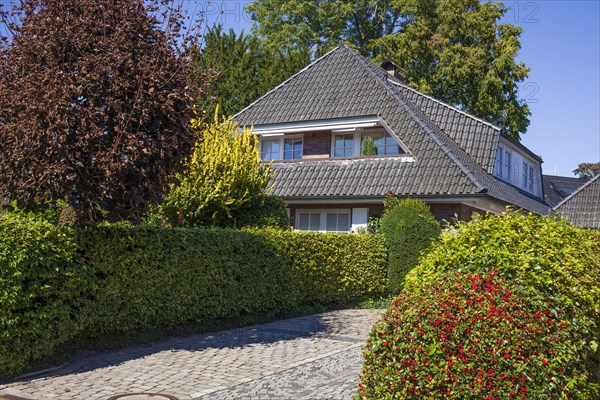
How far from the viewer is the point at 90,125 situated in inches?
330

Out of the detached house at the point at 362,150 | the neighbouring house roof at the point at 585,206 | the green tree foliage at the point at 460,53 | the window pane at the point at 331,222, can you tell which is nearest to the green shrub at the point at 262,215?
the detached house at the point at 362,150

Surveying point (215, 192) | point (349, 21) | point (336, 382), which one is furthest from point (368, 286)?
point (349, 21)

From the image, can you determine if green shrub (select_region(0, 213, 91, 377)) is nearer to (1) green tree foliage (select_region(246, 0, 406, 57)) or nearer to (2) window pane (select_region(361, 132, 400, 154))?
(2) window pane (select_region(361, 132, 400, 154))

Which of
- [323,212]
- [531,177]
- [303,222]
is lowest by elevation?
[303,222]

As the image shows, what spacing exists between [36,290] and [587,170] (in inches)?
2772

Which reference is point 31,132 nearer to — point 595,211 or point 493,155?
point 493,155

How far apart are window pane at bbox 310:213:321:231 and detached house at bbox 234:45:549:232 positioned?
0.04 metres

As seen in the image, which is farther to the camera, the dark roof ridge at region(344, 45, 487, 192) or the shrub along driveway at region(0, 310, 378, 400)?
the dark roof ridge at region(344, 45, 487, 192)

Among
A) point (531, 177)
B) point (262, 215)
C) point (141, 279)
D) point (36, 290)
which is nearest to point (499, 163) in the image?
point (531, 177)

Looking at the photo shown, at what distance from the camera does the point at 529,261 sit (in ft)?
16.9

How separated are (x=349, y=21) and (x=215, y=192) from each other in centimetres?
2926

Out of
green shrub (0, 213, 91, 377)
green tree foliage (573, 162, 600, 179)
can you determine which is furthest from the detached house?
green tree foliage (573, 162, 600, 179)

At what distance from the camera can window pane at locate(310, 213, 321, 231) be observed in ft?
69.5

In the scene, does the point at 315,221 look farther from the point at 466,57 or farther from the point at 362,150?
the point at 466,57
